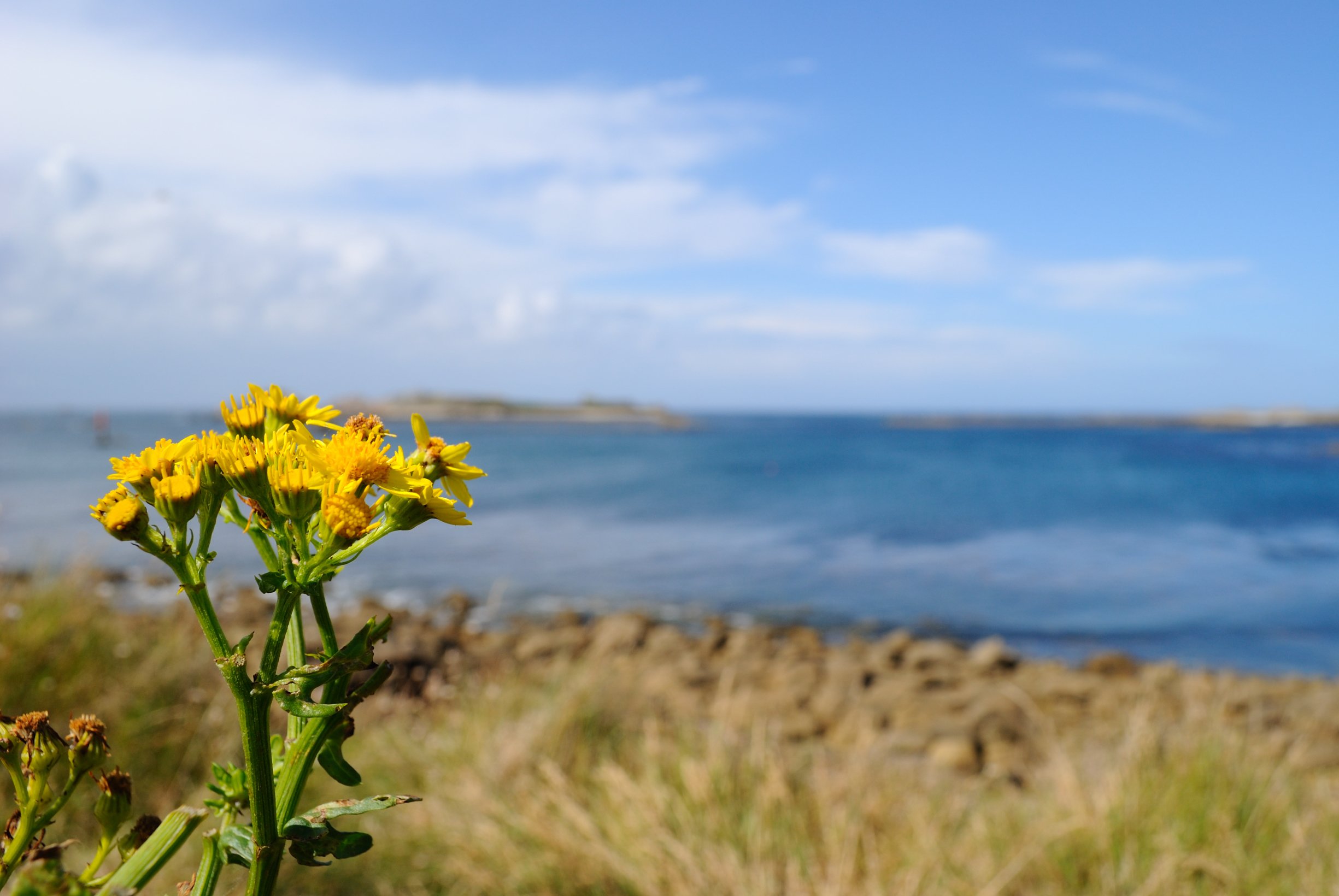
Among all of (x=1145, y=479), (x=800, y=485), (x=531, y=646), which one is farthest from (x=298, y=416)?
(x=1145, y=479)

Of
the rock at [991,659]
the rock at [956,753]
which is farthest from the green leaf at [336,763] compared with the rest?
the rock at [991,659]

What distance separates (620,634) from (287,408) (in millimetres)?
11586

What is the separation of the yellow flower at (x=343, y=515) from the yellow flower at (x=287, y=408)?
18 cm

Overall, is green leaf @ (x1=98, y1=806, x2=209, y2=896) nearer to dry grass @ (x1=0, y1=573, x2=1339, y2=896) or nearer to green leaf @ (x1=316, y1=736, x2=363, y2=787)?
green leaf @ (x1=316, y1=736, x2=363, y2=787)

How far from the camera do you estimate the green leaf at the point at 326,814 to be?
22.9 inches

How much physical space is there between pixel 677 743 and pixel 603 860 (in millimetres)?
1090

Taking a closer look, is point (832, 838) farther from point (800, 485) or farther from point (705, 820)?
point (800, 485)

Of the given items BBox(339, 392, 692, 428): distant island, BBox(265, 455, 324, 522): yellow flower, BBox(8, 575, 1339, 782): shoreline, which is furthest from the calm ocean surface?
BBox(339, 392, 692, 428): distant island

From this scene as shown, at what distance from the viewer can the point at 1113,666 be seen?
10977mm

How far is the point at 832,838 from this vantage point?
350 cm

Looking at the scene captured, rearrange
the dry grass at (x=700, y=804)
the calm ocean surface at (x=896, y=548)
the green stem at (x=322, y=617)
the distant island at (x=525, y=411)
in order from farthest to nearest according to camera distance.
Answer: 1. the distant island at (x=525, y=411)
2. the calm ocean surface at (x=896, y=548)
3. the dry grass at (x=700, y=804)
4. the green stem at (x=322, y=617)

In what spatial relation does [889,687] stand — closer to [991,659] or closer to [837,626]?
[991,659]

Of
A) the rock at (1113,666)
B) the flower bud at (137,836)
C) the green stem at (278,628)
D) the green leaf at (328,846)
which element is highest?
the green stem at (278,628)

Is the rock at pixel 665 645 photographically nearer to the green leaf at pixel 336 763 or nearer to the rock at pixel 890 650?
the rock at pixel 890 650
